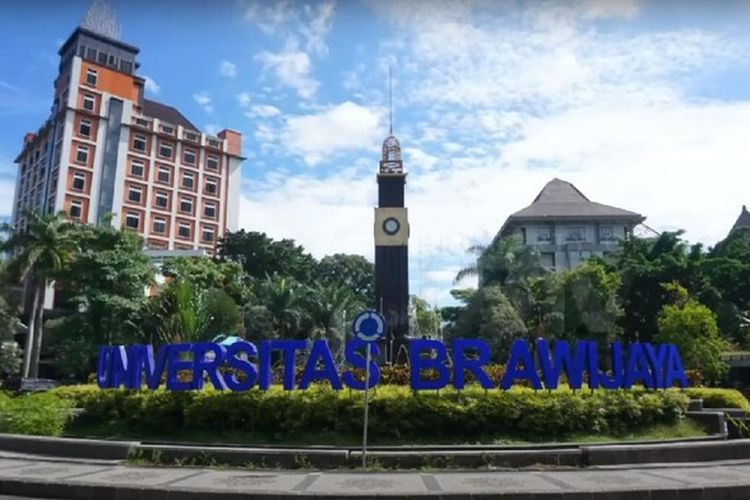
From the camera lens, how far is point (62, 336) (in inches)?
1341

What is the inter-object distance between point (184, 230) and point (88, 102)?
51.0 ft

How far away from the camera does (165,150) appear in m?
66.2

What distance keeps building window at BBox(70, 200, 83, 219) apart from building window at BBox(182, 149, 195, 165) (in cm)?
1225

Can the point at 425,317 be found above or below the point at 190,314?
above

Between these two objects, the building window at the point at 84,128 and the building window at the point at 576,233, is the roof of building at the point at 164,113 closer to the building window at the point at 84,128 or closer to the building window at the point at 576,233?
the building window at the point at 84,128

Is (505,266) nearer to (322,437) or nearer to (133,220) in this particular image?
(322,437)

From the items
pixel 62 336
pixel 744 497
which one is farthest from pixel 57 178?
pixel 744 497

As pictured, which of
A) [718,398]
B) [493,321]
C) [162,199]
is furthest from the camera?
[162,199]

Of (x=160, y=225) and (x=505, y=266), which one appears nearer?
(x=505, y=266)

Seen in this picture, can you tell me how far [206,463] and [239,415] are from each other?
157 cm

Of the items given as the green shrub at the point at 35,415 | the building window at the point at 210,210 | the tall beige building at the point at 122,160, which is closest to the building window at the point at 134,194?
the tall beige building at the point at 122,160

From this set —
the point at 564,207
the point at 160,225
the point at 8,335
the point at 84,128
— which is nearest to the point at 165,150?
the point at 160,225

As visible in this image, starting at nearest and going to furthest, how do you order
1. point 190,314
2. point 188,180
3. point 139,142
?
1. point 190,314
2. point 139,142
3. point 188,180

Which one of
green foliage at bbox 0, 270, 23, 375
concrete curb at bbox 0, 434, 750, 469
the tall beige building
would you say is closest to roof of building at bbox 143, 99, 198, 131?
the tall beige building
